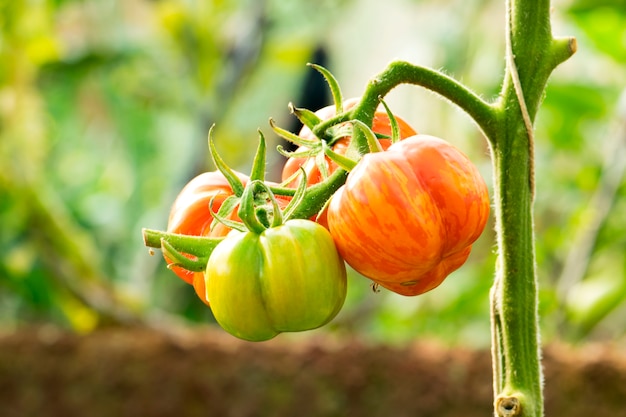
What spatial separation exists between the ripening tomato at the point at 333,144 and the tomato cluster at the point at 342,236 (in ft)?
0.10

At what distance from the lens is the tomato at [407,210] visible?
2.68 feet

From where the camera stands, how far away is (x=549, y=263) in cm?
519

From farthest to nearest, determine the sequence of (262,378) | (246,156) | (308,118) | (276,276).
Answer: (246,156)
(262,378)
(308,118)
(276,276)

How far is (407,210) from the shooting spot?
0.83m

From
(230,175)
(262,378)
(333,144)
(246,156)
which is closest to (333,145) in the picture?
(333,144)

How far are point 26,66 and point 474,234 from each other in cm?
447

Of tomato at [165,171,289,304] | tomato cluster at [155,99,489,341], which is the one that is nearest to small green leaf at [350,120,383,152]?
tomato cluster at [155,99,489,341]

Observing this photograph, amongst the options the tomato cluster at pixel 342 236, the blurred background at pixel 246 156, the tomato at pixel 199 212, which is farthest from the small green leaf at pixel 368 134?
the blurred background at pixel 246 156

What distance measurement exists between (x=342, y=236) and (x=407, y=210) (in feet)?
0.23

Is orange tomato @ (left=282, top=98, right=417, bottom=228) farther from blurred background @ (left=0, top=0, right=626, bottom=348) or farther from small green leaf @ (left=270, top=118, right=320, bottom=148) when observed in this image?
blurred background @ (left=0, top=0, right=626, bottom=348)

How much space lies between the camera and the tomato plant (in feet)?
2.68

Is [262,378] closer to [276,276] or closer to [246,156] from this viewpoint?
[246,156]

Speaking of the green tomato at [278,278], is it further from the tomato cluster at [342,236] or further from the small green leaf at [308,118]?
the small green leaf at [308,118]

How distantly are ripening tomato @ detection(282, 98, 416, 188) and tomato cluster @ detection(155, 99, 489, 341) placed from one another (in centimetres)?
3
